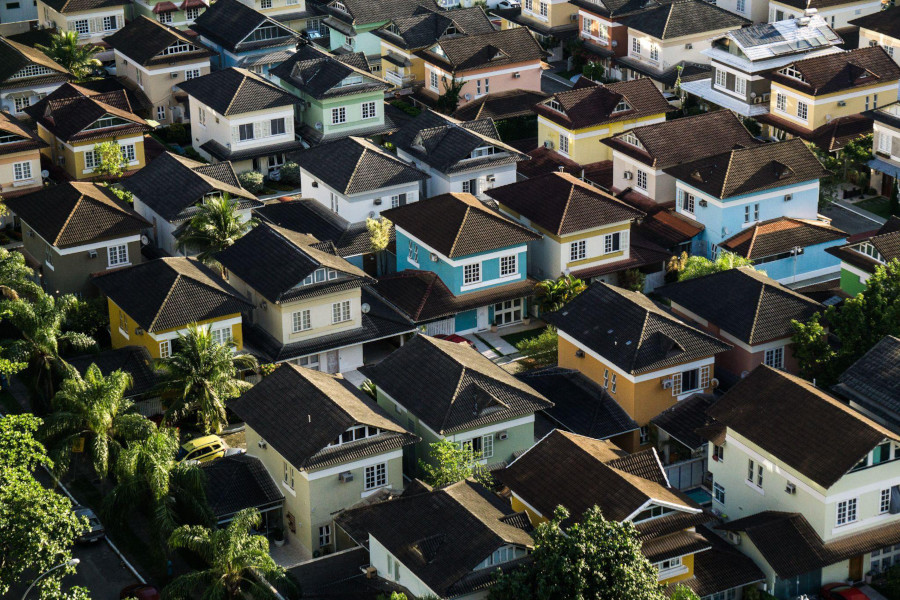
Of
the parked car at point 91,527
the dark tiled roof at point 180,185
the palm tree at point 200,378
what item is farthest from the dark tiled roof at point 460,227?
the parked car at point 91,527

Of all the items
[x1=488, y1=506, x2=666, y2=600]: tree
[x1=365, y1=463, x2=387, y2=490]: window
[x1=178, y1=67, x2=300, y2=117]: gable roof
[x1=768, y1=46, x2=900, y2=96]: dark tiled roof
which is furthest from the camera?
[x1=768, y1=46, x2=900, y2=96]: dark tiled roof

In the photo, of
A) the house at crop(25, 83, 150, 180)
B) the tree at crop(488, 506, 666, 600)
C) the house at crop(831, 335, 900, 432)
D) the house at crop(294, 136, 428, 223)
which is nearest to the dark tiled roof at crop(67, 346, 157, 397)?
the house at crop(294, 136, 428, 223)

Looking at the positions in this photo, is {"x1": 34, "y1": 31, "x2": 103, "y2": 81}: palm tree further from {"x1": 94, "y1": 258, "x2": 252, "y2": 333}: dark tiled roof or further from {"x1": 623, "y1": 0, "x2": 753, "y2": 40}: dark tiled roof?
{"x1": 623, "y1": 0, "x2": 753, "y2": 40}: dark tiled roof

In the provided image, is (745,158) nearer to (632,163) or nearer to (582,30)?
(632,163)

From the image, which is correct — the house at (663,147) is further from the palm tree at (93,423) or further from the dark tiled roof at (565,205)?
the palm tree at (93,423)

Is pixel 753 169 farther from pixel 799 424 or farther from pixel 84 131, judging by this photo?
pixel 84 131

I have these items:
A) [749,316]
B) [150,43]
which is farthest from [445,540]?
[150,43]
